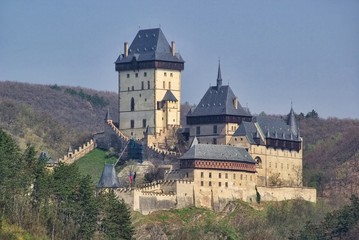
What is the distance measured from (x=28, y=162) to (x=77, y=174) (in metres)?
3.26

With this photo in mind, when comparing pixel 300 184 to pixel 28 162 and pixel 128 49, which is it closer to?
pixel 128 49

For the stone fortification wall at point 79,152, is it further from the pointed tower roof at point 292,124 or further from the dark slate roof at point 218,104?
the pointed tower roof at point 292,124

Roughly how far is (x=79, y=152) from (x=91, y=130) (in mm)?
38408

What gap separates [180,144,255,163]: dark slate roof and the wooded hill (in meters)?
11.0

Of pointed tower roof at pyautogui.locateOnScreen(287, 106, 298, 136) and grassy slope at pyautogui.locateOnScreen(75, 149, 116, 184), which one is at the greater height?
pointed tower roof at pyautogui.locateOnScreen(287, 106, 298, 136)

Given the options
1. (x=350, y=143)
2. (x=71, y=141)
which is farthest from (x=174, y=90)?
(x=350, y=143)

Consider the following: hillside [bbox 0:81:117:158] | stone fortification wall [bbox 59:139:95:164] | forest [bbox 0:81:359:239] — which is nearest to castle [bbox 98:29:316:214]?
forest [bbox 0:81:359:239]

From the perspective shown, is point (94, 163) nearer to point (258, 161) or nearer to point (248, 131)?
point (248, 131)

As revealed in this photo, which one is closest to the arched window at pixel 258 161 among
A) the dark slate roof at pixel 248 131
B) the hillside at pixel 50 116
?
the dark slate roof at pixel 248 131

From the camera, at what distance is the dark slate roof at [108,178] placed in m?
129

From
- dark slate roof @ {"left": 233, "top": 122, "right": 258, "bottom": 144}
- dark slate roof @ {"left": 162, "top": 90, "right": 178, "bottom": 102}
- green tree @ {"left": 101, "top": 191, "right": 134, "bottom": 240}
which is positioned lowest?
green tree @ {"left": 101, "top": 191, "right": 134, "bottom": 240}

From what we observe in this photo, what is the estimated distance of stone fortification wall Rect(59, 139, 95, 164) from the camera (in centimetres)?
14100

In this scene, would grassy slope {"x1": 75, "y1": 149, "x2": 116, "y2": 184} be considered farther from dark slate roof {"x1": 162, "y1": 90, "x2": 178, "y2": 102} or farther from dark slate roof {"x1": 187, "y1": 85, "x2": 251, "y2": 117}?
dark slate roof {"x1": 187, "y1": 85, "x2": 251, "y2": 117}

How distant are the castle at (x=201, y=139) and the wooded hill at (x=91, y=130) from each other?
577 cm
